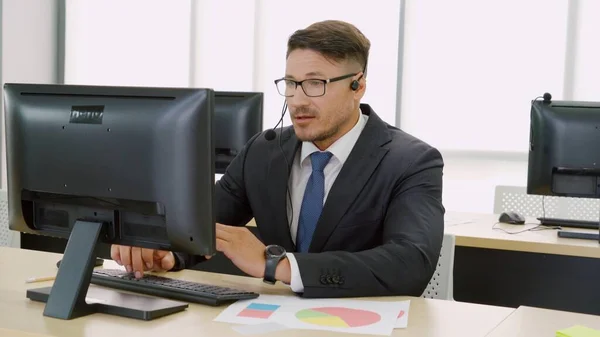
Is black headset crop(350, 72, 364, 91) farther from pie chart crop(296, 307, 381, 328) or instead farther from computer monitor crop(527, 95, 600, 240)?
computer monitor crop(527, 95, 600, 240)

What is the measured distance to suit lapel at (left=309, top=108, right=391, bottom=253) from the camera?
2.15 m

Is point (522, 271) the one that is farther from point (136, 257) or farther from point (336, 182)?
point (136, 257)

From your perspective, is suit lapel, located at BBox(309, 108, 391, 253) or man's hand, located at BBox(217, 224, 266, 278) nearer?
man's hand, located at BBox(217, 224, 266, 278)

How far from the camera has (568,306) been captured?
3.01 m

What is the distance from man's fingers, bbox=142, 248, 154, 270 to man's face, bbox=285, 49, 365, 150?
0.51m

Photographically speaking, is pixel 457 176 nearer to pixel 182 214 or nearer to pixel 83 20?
pixel 83 20

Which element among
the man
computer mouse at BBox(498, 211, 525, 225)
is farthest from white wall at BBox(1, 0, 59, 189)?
the man

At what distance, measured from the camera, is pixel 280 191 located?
7.37ft

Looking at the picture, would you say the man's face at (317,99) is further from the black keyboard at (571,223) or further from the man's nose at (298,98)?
the black keyboard at (571,223)

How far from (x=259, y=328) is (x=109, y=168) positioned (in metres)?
0.46

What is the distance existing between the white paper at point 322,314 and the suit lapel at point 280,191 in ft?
1.43

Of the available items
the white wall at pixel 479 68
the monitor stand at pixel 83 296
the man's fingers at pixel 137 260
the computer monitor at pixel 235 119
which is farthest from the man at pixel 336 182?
the white wall at pixel 479 68

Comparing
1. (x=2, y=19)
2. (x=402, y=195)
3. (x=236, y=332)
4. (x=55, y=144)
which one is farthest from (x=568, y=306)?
(x=2, y=19)

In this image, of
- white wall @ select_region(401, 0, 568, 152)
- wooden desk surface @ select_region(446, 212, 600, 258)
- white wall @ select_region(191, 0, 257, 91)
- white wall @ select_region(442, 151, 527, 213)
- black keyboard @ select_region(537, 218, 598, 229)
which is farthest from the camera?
white wall @ select_region(191, 0, 257, 91)
